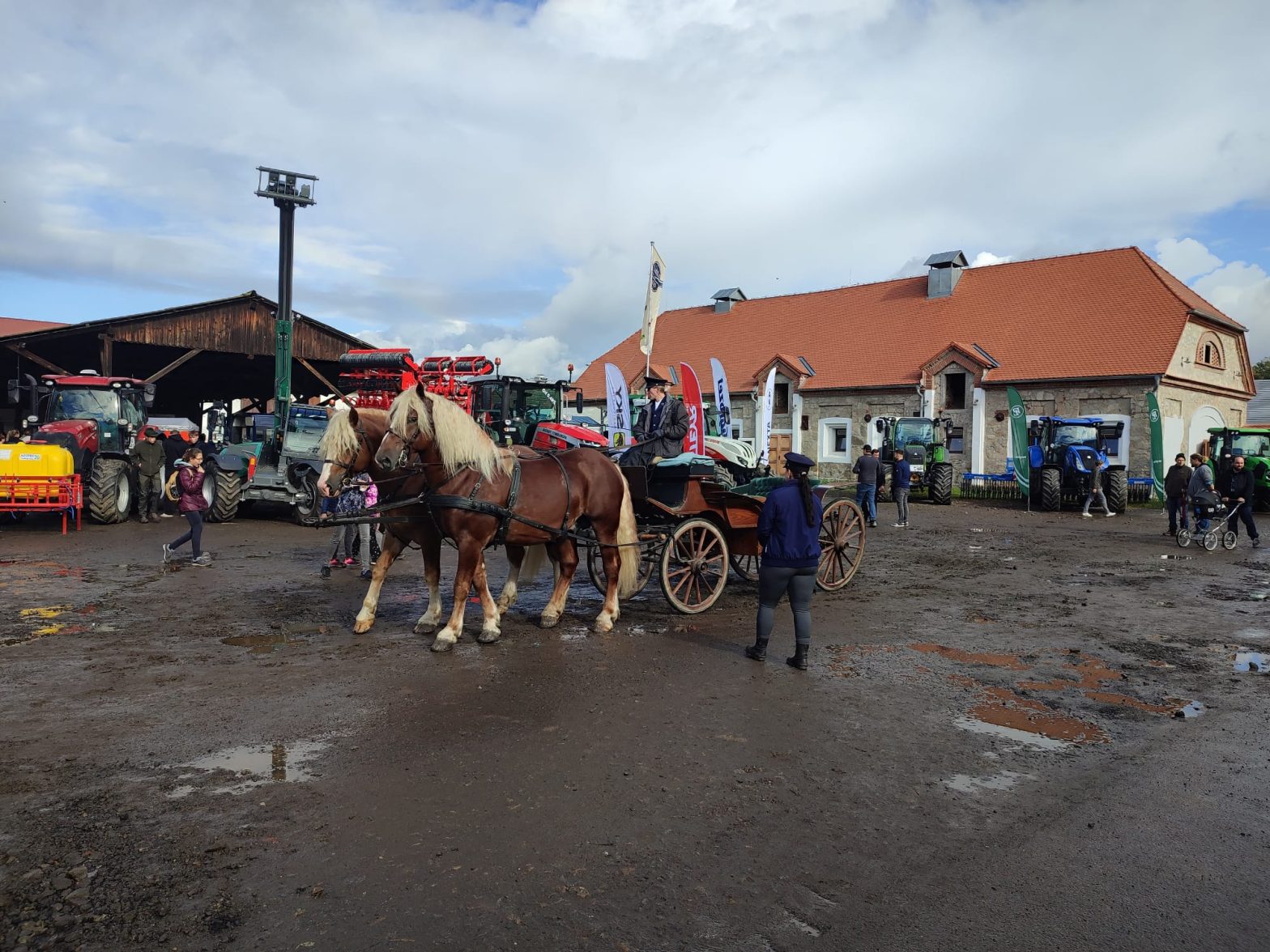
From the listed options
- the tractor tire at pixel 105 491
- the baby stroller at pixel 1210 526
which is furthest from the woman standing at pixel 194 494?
the baby stroller at pixel 1210 526

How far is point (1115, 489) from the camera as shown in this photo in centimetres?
2178

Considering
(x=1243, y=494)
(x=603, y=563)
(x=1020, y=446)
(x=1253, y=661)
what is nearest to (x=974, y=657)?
(x=1253, y=661)

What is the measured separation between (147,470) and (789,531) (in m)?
14.3

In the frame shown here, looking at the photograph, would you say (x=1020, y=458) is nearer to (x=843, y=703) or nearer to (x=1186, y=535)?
(x=1186, y=535)

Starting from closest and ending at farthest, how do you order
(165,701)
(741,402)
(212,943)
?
(212,943), (165,701), (741,402)

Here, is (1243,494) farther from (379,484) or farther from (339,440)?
(339,440)

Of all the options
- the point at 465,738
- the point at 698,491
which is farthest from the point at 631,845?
the point at 698,491

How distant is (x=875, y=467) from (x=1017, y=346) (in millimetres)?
17490

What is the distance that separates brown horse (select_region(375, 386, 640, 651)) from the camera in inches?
272

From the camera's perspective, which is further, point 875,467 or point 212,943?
point 875,467

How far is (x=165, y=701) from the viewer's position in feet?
17.8

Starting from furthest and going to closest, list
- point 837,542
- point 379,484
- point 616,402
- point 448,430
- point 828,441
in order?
point 828,441
point 616,402
point 837,542
point 379,484
point 448,430

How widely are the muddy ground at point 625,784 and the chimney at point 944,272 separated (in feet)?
100

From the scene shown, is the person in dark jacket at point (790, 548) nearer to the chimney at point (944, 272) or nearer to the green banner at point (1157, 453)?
the green banner at point (1157, 453)
